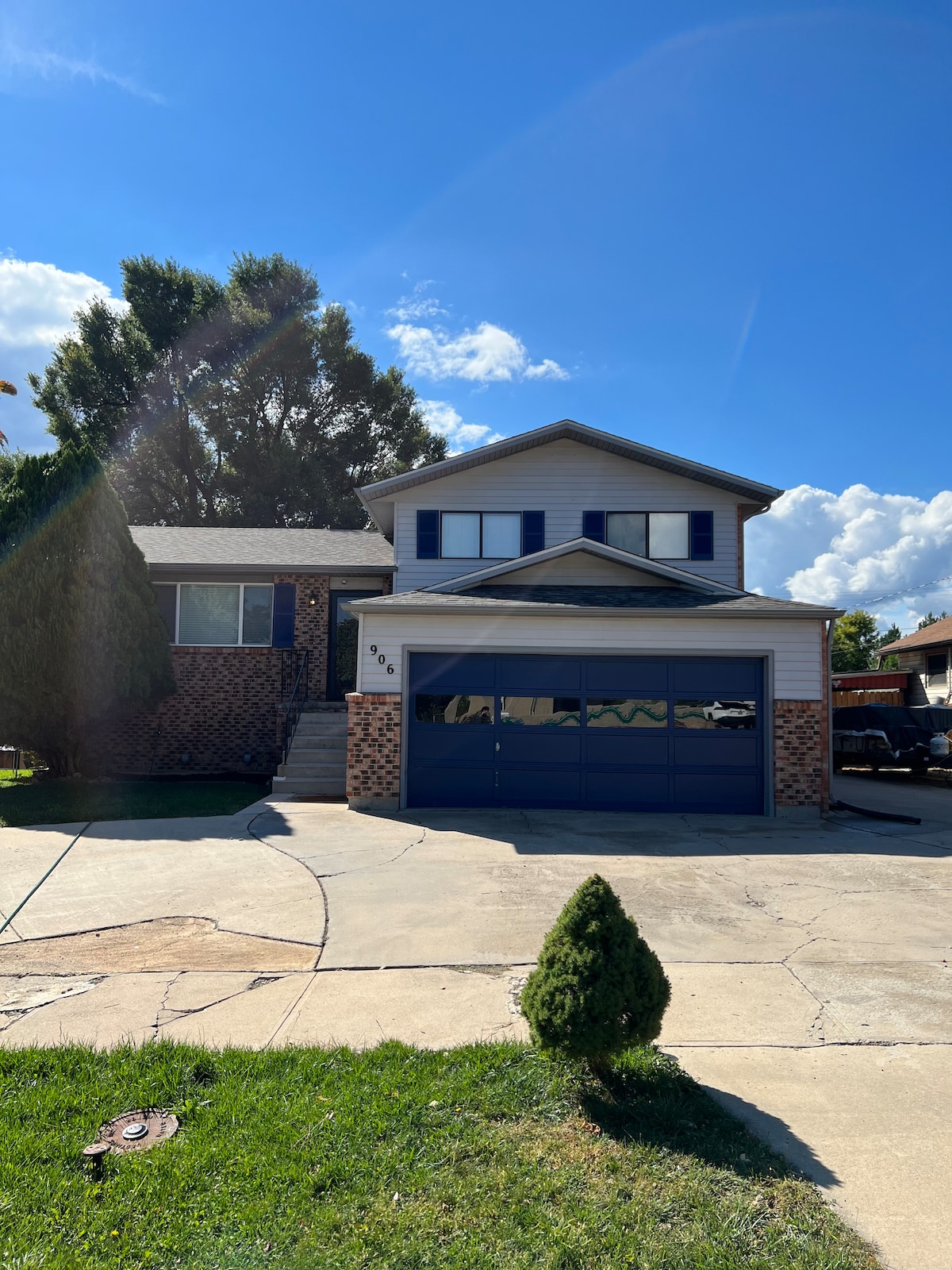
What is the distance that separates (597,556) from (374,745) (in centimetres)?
510

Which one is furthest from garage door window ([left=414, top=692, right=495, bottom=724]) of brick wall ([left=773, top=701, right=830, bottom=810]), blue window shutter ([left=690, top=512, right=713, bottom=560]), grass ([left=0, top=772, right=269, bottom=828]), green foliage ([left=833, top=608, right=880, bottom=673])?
green foliage ([left=833, top=608, right=880, bottom=673])

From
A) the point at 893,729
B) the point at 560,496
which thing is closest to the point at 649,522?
the point at 560,496

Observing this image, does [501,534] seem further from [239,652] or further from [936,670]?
[936,670]

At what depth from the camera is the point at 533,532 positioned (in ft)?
52.5

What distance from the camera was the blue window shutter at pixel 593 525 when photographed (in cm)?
1595

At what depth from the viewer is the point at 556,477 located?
16.2 metres

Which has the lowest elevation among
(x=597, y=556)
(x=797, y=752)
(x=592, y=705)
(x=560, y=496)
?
(x=797, y=752)

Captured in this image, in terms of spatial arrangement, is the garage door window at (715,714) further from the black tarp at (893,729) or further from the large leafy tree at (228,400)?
the large leafy tree at (228,400)

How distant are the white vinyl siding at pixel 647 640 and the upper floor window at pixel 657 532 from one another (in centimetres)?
415

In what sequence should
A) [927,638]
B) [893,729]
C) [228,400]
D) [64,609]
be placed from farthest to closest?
[228,400], [927,638], [893,729], [64,609]

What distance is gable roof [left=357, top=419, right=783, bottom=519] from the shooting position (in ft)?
51.1

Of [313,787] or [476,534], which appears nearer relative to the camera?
[313,787]

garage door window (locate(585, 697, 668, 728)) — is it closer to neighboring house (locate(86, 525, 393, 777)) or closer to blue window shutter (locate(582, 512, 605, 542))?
blue window shutter (locate(582, 512, 605, 542))

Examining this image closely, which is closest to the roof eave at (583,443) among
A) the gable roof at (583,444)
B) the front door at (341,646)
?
the gable roof at (583,444)
